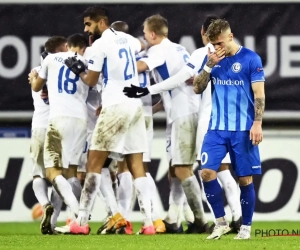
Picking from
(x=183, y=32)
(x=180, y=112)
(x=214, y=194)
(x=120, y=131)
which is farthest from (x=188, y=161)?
(x=183, y=32)

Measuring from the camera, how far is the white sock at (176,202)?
12.7m

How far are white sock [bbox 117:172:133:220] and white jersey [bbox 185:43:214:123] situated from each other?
41.7 inches

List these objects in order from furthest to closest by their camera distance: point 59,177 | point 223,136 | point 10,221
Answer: point 10,221 → point 59,177 → point 223,136

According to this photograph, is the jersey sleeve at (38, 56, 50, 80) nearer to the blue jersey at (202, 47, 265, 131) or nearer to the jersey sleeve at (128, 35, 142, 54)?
the jersey sleeve at (128, 35, 142, 54)

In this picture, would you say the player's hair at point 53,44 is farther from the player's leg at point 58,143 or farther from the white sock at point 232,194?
the white sock at point 232,194

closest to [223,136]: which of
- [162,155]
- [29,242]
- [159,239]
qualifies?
[159,239]

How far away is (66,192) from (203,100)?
70.7 inches

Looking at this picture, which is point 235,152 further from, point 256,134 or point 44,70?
point 44,70

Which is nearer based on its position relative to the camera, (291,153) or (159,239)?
(159,239)

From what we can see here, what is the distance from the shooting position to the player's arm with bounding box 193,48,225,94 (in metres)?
10.1

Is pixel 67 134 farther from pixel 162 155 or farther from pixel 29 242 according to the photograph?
pixel 162 155

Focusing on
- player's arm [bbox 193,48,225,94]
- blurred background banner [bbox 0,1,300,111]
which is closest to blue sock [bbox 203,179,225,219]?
player's arm [bbox 193,48,225,94]

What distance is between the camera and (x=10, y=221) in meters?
15.3

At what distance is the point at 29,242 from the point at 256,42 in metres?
6.23
